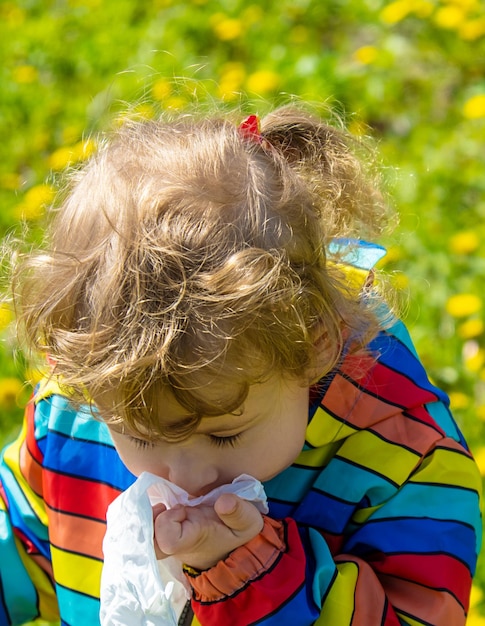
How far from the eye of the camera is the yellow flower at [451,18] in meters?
2.81

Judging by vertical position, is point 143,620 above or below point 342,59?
above

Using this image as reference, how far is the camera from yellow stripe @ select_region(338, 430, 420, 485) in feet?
4.15

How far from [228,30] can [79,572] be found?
2.13 m

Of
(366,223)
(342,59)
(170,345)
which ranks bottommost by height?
(342,59)

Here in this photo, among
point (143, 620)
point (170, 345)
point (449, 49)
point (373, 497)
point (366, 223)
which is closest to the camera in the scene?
point (170, 345)

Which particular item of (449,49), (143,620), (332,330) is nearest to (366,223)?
(332,330)

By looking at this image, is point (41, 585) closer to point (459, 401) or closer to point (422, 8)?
point (459, 401)

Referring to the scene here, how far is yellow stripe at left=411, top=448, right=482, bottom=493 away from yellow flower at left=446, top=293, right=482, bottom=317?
2.84 ft

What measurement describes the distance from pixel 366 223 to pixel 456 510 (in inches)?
16.7

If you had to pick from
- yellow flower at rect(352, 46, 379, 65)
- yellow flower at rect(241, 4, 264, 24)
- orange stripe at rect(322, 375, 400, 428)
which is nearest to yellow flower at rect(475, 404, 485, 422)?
orange stripe at rect(322, 375, 400, 428)

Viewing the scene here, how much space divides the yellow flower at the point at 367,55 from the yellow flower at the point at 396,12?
0.41ft

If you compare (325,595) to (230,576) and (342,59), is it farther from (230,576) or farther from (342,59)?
(342,59)

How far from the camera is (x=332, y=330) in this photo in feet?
3.92

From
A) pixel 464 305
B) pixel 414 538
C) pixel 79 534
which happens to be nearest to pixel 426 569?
pixel 414 538
